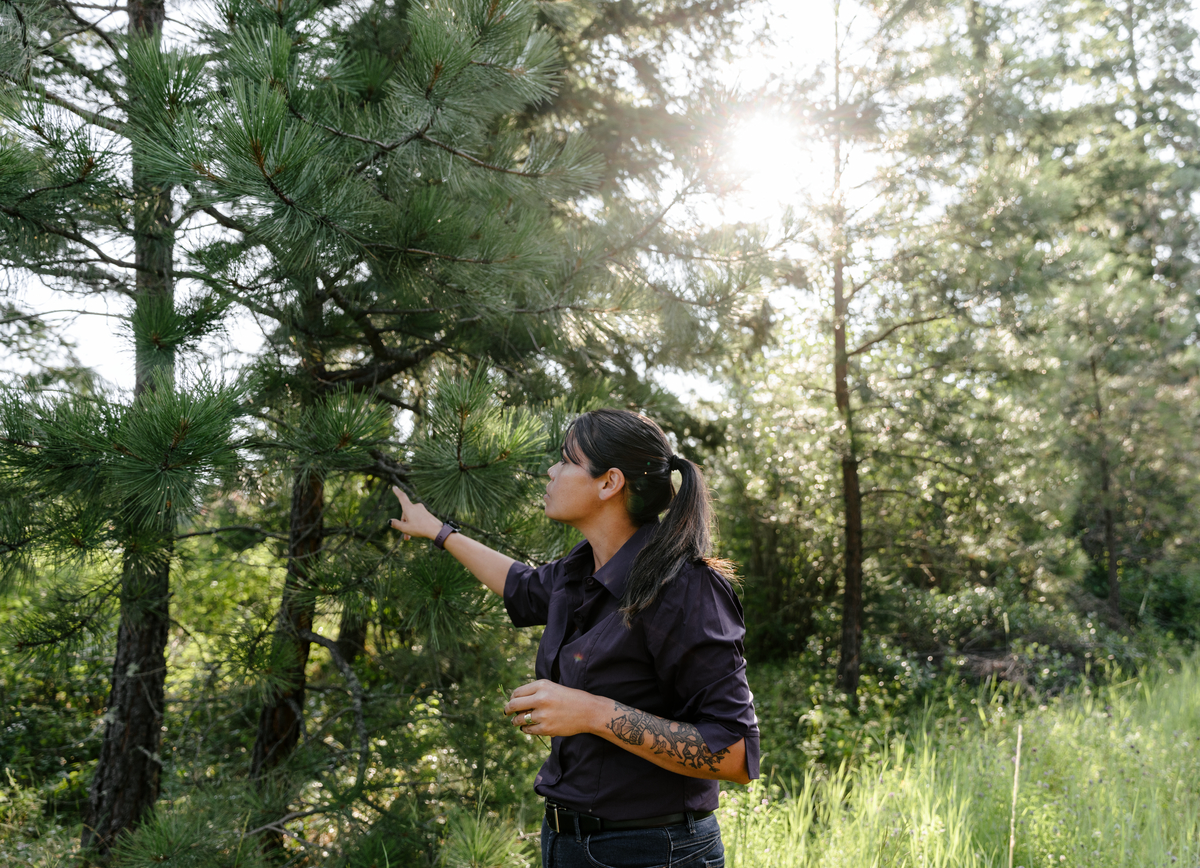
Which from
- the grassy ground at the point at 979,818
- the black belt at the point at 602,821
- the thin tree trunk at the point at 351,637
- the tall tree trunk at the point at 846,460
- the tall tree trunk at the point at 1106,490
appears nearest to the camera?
the black belt at the point at 602,821

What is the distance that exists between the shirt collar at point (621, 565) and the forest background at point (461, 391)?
49 cm

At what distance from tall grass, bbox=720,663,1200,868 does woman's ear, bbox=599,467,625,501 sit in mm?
1612

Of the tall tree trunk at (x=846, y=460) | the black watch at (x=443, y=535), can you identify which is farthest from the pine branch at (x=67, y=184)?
the tall tree trunk at (x=846, y=460)

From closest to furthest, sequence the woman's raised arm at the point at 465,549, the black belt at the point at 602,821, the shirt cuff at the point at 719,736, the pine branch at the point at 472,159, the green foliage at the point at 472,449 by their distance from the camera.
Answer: the shirt cuff at the point at 719,736
the black belt at the point at 602,821
the green foliage at the point at 472,449
the woman's raised arm at the point at 465,549
the pine branch at the point at 472,159

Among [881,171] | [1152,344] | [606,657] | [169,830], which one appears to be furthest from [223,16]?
[1152,344]

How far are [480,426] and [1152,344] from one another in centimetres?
981

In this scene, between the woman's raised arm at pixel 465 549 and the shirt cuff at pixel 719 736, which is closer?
the shirt cuff at pixel 719 736

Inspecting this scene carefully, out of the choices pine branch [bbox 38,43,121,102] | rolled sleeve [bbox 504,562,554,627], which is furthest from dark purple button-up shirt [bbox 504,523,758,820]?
pine branch [bbox 38,43,121,102]

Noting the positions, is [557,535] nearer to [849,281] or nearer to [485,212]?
[485,212]

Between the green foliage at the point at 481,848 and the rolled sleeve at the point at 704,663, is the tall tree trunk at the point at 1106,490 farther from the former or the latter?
the rolled sleeve at the point at 704,663

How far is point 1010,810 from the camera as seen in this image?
9.35 ft

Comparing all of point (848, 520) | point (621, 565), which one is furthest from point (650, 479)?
point (848, 520)

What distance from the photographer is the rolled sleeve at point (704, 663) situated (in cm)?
125

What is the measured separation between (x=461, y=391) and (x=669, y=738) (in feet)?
3.11
